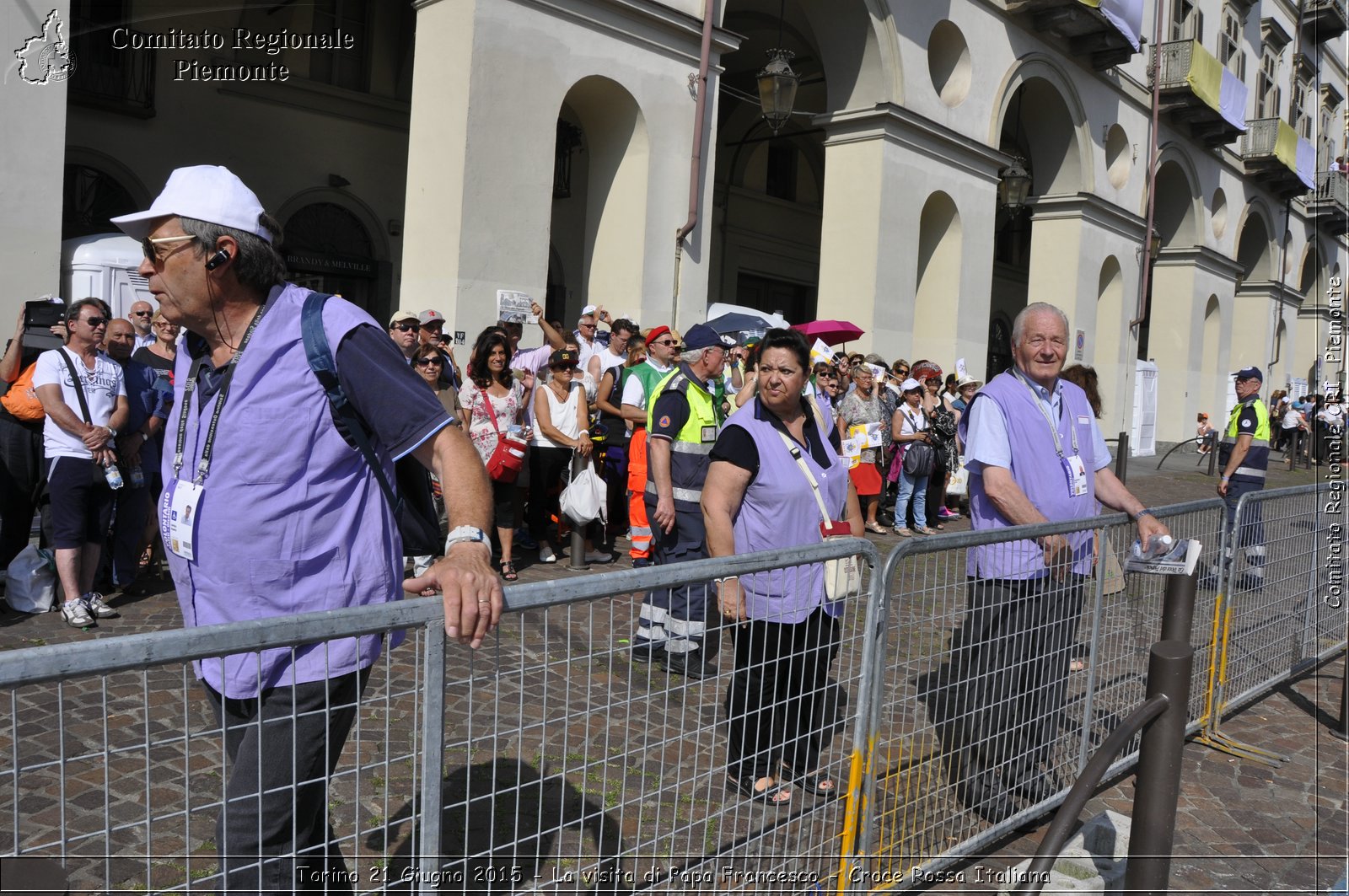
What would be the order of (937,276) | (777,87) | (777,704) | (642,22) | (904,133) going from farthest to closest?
(937,276)
(904,133)
(777,87)
(642,22)
(777,704)

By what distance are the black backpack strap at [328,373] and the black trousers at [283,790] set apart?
0.50 meters

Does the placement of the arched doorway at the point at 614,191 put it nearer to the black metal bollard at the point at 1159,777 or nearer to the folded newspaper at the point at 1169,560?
the folded newspaper at the point at 1169,560

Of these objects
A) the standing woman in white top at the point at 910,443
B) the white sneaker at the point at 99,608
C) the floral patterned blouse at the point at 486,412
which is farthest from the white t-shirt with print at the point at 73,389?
the standing woman in white top at the point at 910,443

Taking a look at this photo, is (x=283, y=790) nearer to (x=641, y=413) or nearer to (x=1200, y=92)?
(x=641, y=413)

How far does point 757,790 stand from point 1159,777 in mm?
1170

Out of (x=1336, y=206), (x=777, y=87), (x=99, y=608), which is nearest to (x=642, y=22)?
(x=777, y=87)

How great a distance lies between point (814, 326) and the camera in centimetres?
1084

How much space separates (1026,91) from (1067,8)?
2383mm

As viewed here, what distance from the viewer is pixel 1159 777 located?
2908 mm

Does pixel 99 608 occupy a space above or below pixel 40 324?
below

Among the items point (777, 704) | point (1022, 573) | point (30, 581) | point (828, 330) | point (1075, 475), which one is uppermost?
point (828, 330)

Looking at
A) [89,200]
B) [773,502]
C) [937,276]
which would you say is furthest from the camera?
[937,276]

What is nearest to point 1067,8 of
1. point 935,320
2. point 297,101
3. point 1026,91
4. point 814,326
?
point 1026,91

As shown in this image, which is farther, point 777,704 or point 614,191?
point 614,191
